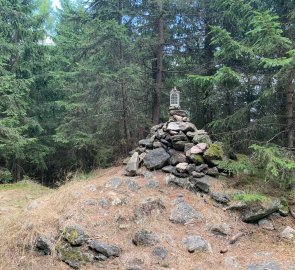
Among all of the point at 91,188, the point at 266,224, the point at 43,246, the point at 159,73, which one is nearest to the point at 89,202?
the point at 91,188

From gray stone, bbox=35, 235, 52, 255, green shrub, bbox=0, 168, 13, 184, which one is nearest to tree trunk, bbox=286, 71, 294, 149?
A: gray stone, bbox=35, 235, 52, 255

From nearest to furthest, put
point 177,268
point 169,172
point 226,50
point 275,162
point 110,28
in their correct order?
point 177,268 < point 275,162 < point 169,172 < point 226,50 < point 110,28

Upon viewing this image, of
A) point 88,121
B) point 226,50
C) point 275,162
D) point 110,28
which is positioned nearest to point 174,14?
point 110,28

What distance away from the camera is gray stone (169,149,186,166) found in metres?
6.71

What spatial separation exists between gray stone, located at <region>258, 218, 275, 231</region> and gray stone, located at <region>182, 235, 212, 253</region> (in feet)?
3.91

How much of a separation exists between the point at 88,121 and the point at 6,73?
3483mm

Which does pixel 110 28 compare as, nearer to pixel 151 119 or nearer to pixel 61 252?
pixel 151 119

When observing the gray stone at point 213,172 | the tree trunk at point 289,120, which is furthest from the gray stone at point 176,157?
the tree trunk at point 289,120

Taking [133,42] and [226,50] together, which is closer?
[226,50]

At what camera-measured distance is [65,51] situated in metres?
13.7

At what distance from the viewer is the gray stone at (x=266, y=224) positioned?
5238mm

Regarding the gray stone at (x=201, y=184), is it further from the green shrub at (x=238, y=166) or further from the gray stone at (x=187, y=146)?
the gray stone at (x=187, y=146)

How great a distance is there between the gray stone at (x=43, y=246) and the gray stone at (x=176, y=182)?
9.02 ft

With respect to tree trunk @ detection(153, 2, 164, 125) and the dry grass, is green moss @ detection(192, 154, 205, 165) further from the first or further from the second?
tree trunk @ detection(153, 2, 164, 125)
